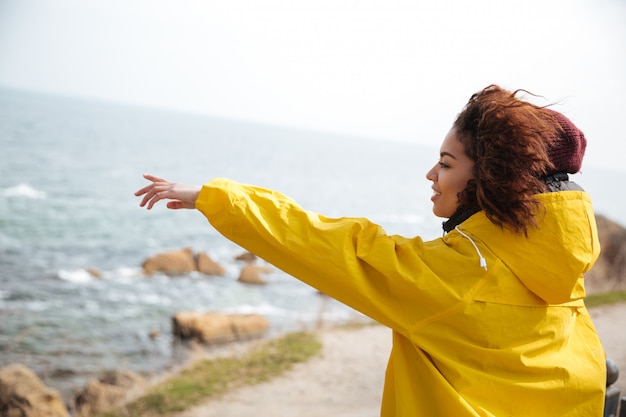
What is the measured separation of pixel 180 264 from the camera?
19.2 m

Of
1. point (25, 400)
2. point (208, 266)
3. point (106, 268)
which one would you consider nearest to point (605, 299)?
point (25, 400)

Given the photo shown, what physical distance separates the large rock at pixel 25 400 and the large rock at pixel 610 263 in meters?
11.0

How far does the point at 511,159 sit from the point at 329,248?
2.06 ft

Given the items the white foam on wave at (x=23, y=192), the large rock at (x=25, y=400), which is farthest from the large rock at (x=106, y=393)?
the white foam on wave at (x=23, y=192)

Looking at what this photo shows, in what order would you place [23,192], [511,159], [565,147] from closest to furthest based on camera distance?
[511,159] < [565,147] < [23,192]

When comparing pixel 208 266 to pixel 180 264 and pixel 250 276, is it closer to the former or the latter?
pixel 180 264

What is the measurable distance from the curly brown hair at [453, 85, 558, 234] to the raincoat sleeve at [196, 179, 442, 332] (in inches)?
11.1

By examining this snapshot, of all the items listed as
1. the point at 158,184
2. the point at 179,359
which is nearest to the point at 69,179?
the point at 179,359

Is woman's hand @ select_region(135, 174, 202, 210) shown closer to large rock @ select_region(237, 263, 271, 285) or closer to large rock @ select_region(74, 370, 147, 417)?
large rock @ select_region(74, 370, 147, 417)

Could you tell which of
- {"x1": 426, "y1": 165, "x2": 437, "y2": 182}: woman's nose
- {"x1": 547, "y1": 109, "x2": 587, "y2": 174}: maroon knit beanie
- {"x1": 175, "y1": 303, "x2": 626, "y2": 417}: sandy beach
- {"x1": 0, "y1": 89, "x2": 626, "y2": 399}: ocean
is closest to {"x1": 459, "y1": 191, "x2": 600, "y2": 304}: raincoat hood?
{"x1": 547, "y1": 109, "x2": 587, "y2": 174}: maroon knit beanie

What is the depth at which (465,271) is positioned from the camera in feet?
5.99

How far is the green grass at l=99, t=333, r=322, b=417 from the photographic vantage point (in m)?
6.27

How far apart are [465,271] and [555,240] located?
303 millimetres

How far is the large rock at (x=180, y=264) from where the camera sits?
18.9 m
